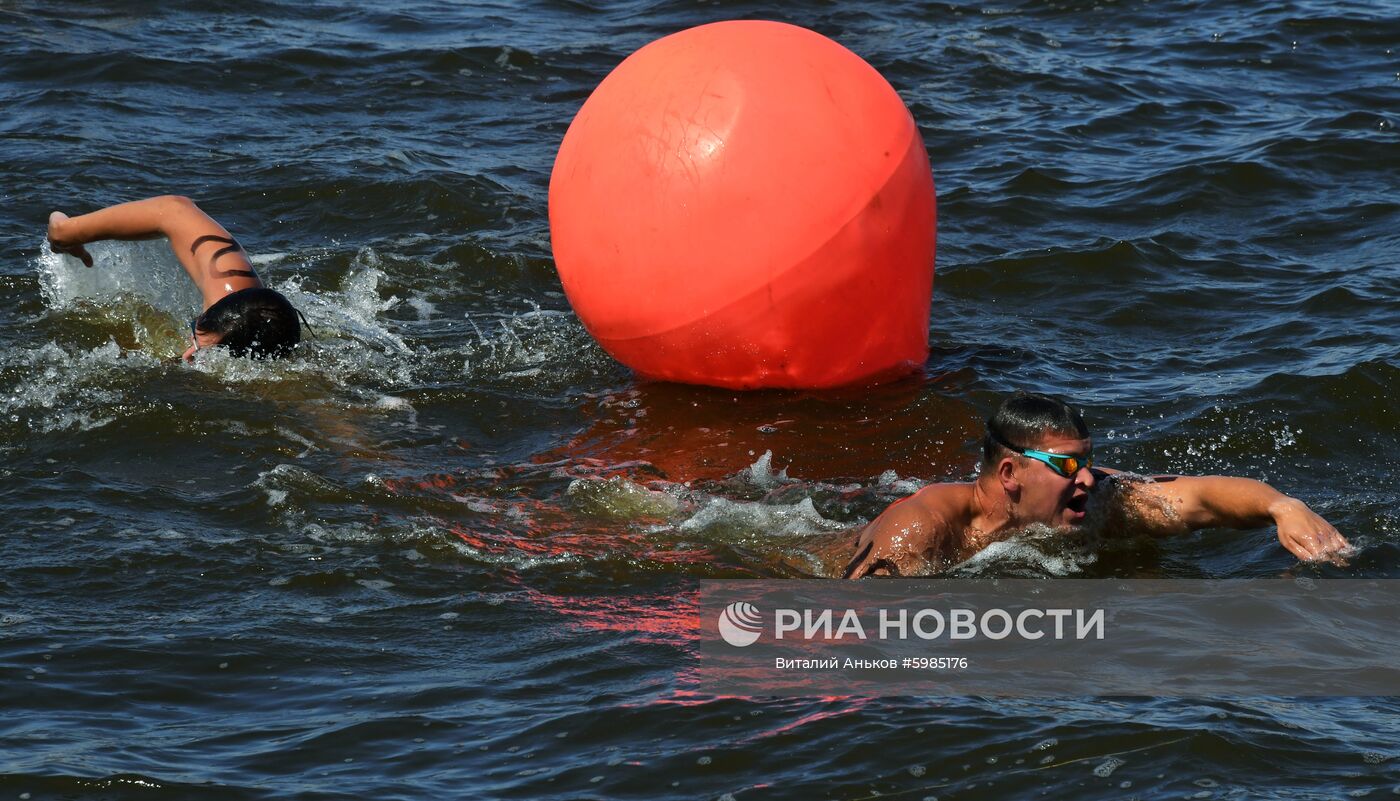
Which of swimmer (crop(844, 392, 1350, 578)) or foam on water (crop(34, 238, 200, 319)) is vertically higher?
foam on water (crop(34, 238, 200, 319))

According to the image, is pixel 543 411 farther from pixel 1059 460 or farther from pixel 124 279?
pixel 1059 460

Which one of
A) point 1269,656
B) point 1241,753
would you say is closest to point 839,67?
point 1269,656

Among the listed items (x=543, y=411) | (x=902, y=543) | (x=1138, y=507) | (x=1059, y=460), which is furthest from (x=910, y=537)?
(x=543, y=411)

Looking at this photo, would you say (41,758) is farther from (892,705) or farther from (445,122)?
(445,122)

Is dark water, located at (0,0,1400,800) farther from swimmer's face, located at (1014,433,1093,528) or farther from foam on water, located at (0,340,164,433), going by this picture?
swimmer's face, located at (1014,433,1093,528)

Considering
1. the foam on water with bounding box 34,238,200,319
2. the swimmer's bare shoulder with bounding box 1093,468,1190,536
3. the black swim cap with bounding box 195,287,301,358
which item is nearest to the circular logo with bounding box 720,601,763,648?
the swimmer's bare shoulder with bounding box 1093,468,1190,536

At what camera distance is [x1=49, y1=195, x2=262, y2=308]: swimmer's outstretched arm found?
344 inches

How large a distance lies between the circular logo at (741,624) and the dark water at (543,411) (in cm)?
18

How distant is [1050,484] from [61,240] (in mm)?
5671

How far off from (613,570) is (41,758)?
241 cm

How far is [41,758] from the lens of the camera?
517cm

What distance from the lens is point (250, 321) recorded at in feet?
27.5

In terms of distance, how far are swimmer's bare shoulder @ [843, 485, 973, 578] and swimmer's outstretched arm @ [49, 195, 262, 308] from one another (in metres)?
4.05

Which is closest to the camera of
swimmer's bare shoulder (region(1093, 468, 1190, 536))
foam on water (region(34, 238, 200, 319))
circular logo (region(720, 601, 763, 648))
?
circular logo (region(720, 601, 763, 648))
